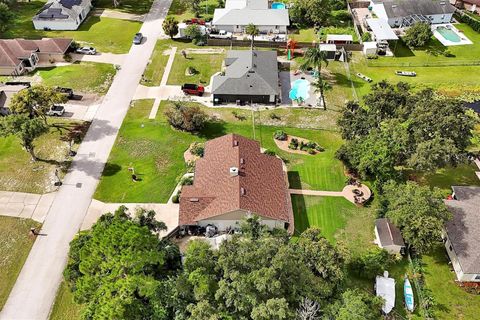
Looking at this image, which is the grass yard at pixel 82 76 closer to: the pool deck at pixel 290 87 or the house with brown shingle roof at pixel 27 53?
the house with brown shingle roof at pixel 27 53

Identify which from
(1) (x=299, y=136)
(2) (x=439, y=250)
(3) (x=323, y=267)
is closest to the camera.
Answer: (3) (x=323, y=267)

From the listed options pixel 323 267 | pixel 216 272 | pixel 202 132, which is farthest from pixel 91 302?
pixel 202 132

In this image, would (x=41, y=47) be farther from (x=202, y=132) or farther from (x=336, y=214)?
(x=336, y=214)

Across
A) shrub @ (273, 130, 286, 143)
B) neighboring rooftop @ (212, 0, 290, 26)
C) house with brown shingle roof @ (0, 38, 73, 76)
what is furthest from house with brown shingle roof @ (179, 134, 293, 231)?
house with brown shingle roof @ (0, 38, 73, 76)

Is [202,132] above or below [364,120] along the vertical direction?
below

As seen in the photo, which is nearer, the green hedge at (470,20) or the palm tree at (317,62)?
the palm tree at (317,62)

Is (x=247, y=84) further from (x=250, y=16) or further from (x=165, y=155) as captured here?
(x=250, y=16)

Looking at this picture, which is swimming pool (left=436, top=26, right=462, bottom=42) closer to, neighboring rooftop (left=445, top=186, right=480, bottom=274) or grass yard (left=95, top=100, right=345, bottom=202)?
grass yard (left=95, top=100, right=345, bottom=202)

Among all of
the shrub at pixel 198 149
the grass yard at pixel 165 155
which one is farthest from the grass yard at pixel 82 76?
the shrub at pixel 198 149
